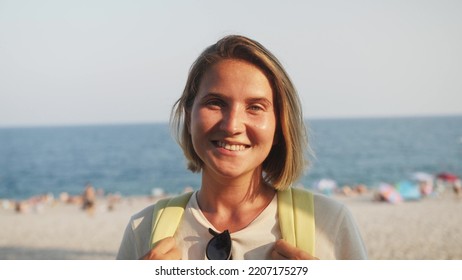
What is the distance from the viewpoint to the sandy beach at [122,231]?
671 cm

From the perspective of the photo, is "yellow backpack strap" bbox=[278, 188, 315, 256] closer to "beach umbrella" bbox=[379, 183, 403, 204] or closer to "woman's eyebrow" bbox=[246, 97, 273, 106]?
"woman's eyebrow" bbox=[246, 97, 273, 106]

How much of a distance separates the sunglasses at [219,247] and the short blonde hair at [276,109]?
0.23 meters

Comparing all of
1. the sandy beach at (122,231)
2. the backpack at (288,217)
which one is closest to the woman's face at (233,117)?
the backpack at (288,217)

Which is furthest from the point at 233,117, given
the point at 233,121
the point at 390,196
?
the point at 390,196

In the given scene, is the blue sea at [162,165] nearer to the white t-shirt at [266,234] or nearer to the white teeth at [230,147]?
the white t-shirt at [266,234]

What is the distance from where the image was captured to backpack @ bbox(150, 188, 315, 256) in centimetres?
127

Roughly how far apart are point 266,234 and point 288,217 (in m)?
0.07

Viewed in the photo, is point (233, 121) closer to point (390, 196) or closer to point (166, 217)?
point (166, 217)

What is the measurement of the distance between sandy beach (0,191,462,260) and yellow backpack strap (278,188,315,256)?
207 inches

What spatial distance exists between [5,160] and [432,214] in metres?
36.7

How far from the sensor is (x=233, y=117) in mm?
1284

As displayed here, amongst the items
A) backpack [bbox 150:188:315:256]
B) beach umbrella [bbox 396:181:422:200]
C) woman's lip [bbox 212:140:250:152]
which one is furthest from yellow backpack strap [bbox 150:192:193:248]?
beach umbrella [bbox 396:181:422:200]
